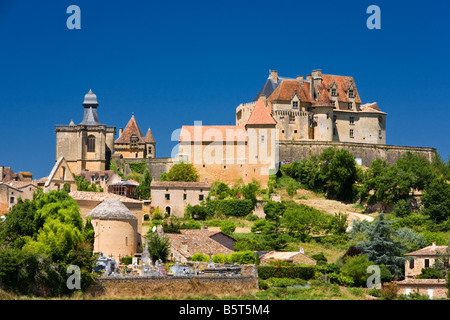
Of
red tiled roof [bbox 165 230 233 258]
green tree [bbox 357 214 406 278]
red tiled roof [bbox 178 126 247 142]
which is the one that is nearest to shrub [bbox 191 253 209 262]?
red tiled roof [bbox 165 230 233 258]

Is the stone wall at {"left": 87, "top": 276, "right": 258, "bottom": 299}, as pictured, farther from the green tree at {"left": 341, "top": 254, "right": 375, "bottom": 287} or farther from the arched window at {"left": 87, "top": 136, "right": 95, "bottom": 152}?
the arched window at {"left": 87, "top": 136, "right": 95, "bottom": 152}

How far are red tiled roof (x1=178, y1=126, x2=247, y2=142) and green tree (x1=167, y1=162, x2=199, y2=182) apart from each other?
3.31m

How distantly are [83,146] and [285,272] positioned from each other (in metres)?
36.8

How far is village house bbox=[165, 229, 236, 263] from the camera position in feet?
172

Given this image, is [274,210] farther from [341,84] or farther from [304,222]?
[341,84]

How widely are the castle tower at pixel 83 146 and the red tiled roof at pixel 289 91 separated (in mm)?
16603

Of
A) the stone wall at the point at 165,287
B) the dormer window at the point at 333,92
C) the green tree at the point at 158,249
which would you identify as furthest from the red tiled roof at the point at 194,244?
the dormer window at the point at 333,92

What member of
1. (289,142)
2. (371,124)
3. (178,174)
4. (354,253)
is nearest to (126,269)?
(354,253)

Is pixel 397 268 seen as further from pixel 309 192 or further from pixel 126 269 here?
pixel 309 192

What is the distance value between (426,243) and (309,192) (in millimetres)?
19186

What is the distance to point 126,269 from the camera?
46.8 meters

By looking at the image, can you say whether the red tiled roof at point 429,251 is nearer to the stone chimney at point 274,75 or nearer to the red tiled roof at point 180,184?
the red tiled roof at point 180,184

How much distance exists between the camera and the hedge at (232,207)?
69562 millimetres
